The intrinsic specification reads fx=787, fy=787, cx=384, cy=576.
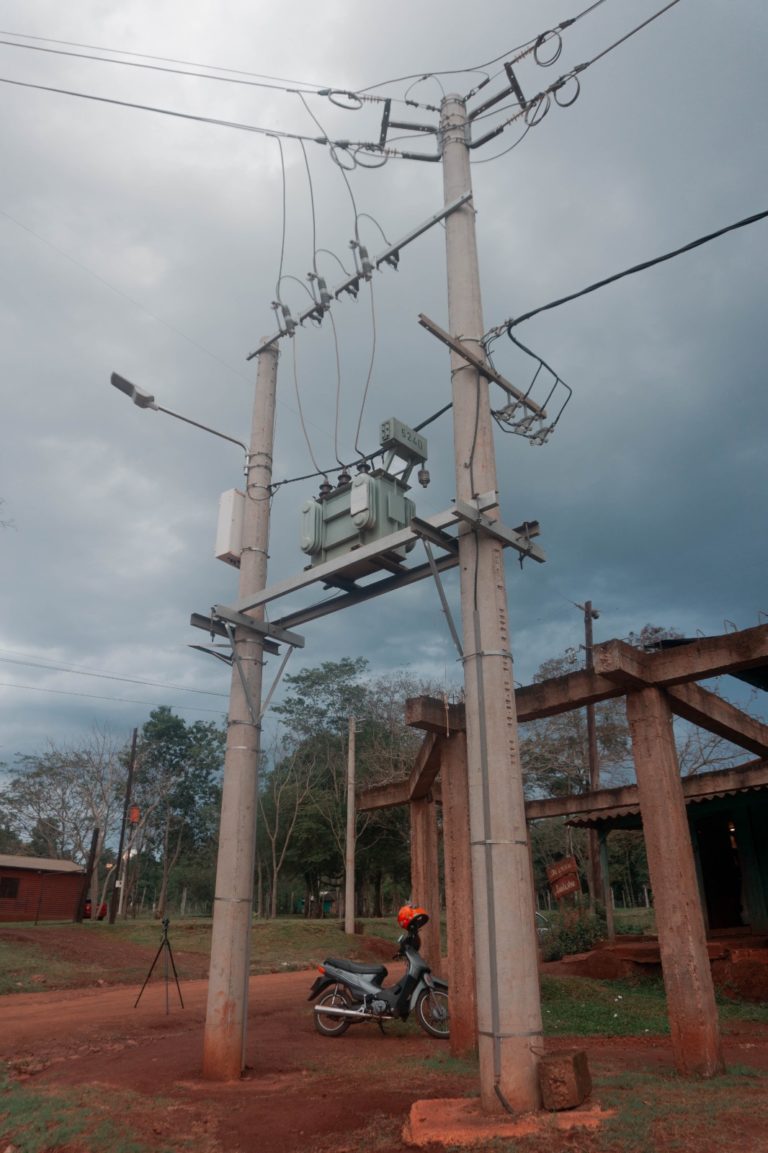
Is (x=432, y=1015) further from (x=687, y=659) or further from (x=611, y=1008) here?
(x=687, y=659)

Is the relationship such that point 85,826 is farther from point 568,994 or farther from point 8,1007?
point 568,994

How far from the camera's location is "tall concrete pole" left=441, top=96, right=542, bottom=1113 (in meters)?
4.96

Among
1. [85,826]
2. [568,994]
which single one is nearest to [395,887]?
[85,826]

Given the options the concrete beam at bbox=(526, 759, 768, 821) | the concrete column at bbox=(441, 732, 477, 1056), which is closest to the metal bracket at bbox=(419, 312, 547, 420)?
the concrete column at bbox=(441, 732, 477, 1056)

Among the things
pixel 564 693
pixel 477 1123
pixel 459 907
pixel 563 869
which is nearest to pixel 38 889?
pixel 563 869

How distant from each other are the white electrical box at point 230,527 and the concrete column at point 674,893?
14.4ft

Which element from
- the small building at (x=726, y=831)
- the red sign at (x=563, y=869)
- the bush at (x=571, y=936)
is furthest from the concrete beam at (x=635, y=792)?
the bush at (x=571, y=936)

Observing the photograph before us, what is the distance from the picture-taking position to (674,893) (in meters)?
7.05

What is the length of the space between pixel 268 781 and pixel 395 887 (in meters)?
11.4

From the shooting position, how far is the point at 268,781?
39812mm

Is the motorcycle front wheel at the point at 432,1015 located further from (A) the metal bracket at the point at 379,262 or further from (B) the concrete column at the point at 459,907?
(A) the metal bracket at the point at 379,262

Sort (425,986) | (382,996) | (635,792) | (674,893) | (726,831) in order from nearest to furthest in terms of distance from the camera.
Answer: (674,893) → (382,996) → (425,986) → (635,792) → (726,831)

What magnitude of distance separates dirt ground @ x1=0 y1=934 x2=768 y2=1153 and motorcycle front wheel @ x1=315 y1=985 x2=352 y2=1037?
151 millimetres

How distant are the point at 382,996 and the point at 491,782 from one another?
5395mm
